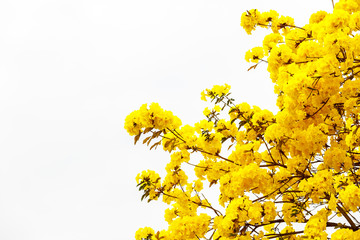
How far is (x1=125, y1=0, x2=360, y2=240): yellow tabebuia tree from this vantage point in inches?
135

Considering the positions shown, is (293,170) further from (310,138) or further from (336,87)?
(336,87)

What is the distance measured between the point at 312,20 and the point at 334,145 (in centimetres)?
199

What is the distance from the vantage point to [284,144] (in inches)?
158

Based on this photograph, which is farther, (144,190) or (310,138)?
(144,190)

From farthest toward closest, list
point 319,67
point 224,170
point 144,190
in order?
point 144,190, point 224,170, point 319,67

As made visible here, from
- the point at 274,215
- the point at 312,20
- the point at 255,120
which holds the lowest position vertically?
the point at 274,215

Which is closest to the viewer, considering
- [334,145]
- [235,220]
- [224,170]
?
[235,220]

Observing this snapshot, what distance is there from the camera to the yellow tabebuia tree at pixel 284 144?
3428mm

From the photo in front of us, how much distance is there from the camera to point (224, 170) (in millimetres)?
4746

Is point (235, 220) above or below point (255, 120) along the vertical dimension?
below

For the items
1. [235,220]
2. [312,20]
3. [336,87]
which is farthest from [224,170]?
[312,20]

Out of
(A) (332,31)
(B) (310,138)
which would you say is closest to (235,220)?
(B) (310,138)

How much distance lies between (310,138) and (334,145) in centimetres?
48

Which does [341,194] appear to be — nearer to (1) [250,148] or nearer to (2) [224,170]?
(1) [250,148]
